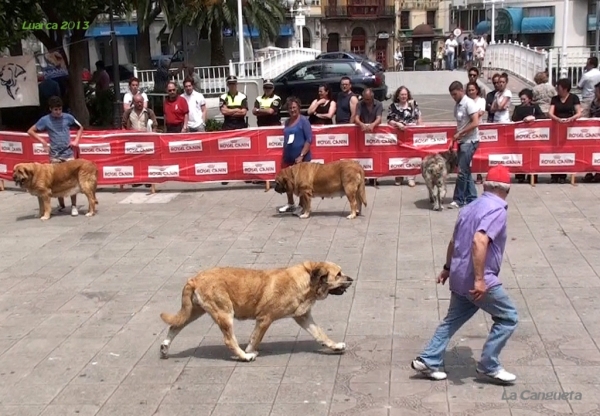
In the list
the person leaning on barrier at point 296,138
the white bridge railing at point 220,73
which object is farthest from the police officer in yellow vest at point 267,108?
the white bridge railing at point 220,73

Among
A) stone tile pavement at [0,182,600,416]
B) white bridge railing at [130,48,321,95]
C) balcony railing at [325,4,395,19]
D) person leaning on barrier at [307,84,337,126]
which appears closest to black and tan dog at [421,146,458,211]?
stone tile pavement at [0,182,600,416]

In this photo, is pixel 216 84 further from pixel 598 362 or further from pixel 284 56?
pixel 598 362

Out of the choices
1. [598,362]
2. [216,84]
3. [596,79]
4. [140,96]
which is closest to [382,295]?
[598,362]

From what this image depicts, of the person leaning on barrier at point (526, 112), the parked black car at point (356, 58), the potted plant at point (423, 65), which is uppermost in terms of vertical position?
the parked black car at point (356, 58)

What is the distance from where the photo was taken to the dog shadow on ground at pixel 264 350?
6.97 meters

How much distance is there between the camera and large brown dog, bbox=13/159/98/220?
1235 centimetres

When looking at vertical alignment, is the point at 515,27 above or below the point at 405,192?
above

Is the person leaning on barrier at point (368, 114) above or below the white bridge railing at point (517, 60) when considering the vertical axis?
below

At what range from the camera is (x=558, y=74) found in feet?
95.0

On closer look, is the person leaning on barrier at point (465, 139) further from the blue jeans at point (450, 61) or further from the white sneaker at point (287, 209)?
the blue jeans at point (450, 61)

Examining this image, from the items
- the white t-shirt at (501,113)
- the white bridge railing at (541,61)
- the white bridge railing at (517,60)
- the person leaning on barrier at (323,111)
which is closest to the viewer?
the white t-shirt at (501,113)

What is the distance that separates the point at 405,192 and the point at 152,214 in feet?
13.6

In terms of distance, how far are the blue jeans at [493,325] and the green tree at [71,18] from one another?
50.9 ft

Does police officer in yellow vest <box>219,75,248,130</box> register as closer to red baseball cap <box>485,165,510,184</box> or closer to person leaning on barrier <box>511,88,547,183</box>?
person leaning on barrier <box>511,88,547,183</box>
